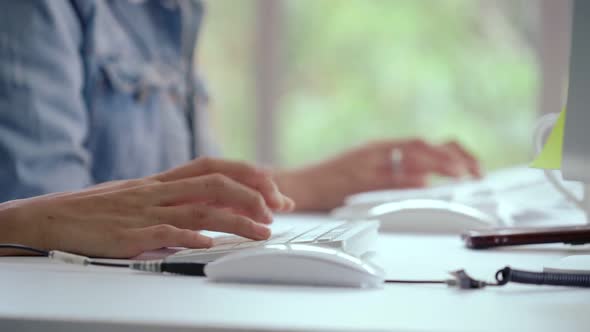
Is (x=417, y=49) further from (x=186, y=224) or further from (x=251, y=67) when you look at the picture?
(x=186, y=224)

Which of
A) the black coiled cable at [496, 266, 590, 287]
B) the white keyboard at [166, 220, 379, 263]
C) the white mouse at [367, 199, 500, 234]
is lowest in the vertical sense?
the black coiled cable at [496, 266, 590, 287]

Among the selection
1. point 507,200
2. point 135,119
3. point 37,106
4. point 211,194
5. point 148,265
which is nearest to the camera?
point 148,265

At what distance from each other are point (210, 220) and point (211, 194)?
39 mm

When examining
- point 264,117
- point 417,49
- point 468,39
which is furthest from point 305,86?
point 468,39

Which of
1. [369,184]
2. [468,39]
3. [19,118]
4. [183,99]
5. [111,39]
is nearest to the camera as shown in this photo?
[19,118]

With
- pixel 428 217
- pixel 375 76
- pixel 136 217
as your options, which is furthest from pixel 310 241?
pixel 375 76

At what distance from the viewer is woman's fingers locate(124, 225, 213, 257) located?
618 mm

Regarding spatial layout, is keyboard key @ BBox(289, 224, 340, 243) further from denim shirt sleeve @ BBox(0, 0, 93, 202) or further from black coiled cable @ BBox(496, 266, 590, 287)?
denim shirt sleeve @ BBox(0, 0, 93, 202)

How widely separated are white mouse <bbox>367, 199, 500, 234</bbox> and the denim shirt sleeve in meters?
0.43

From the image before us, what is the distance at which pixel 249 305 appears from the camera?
1.48 ft

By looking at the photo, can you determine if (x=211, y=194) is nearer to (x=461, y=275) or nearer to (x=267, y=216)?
(x=267, y=216)

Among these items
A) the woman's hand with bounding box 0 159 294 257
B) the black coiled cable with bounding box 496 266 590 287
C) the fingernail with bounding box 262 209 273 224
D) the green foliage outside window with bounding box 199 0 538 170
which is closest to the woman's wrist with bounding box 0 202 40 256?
the woman's hand with bounding box 0 159 294 257

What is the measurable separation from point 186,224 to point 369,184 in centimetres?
77

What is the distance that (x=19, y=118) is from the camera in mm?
902
